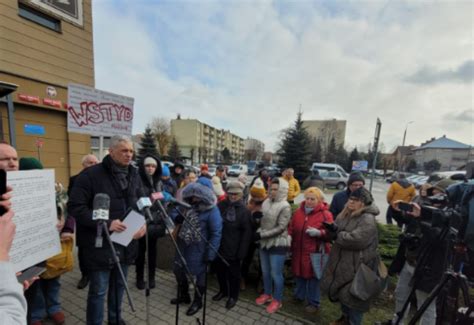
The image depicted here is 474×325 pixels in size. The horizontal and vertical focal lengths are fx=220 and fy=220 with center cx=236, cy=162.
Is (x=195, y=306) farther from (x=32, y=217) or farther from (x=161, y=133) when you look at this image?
(x=161, y=133)

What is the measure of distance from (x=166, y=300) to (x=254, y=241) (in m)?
1.54

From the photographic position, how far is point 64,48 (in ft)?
23.3

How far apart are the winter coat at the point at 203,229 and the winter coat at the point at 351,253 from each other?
1.46 meters

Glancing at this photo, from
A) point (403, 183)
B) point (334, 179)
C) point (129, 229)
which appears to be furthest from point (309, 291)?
point (334, 179)

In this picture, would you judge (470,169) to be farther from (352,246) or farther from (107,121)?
(107,121)

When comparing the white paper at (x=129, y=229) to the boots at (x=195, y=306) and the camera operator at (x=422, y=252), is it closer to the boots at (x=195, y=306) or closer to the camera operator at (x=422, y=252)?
the boots at (x=195, y=306)

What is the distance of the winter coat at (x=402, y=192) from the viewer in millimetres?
6117

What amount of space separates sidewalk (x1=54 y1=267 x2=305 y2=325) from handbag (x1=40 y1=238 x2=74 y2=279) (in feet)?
2.23

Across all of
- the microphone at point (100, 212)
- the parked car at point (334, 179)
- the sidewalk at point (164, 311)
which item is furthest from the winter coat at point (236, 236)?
the parked car at point (334, 179)

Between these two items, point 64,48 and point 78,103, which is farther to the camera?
point 64,48

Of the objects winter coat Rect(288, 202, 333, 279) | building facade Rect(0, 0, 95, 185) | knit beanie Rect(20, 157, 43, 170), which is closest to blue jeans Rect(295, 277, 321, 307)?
winter coat Rect(288, 202, 333, 279)

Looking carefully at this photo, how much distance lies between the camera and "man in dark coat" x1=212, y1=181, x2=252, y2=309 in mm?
3127

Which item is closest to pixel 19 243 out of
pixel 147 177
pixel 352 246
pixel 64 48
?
pixel 147 177

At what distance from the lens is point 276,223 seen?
3.12 metres
